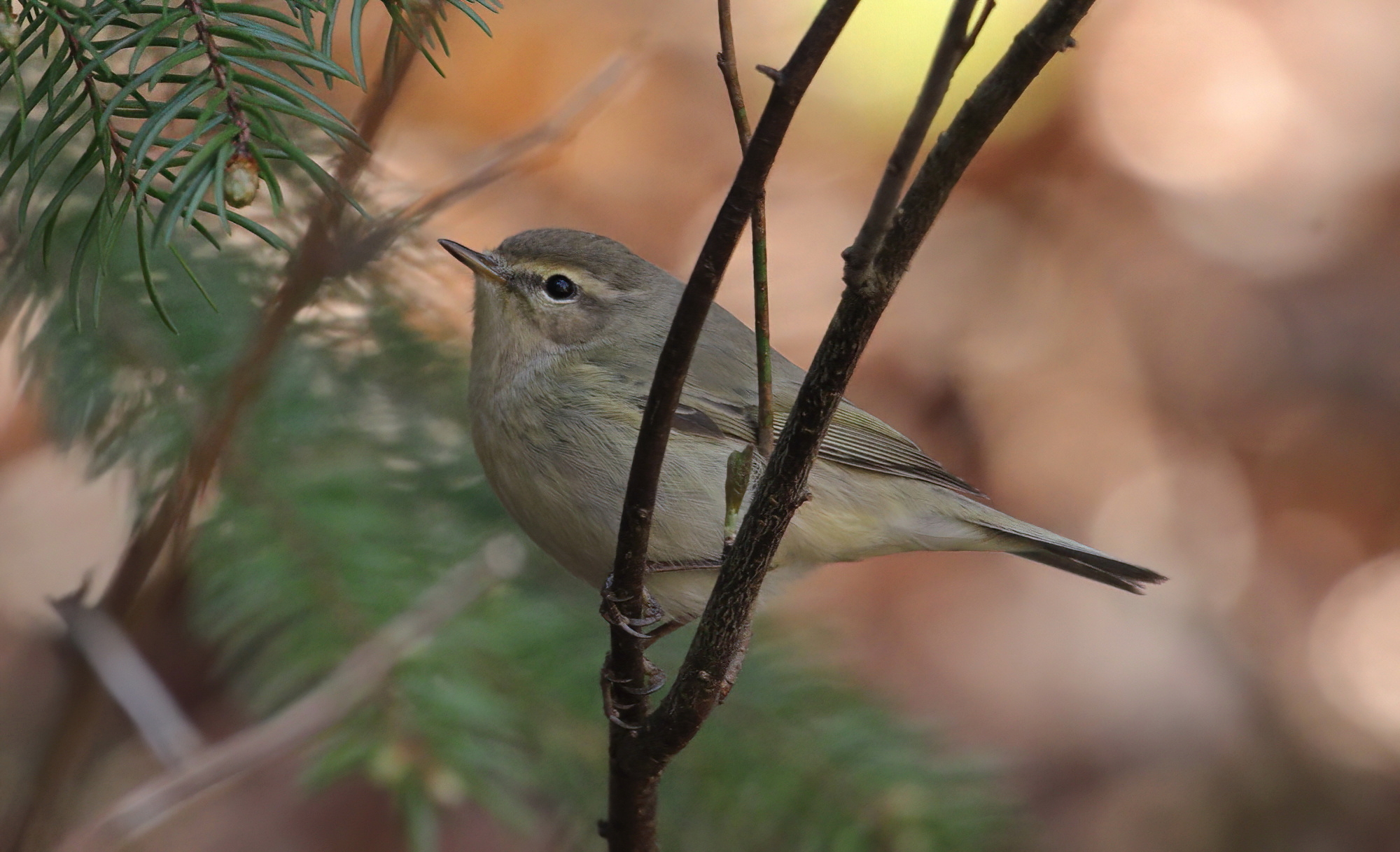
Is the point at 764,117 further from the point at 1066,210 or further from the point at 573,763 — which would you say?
the point at 1066,210

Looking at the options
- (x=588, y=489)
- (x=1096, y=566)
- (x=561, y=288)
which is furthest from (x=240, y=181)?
(x=1096, y=566)

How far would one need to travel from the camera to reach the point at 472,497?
188cm

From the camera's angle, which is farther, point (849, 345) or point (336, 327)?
point (336, 327)

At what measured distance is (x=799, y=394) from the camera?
906 mm

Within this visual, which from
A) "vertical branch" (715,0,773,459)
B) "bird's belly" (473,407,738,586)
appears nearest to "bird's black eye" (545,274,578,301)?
"bird's belly" (473,407,738,586)

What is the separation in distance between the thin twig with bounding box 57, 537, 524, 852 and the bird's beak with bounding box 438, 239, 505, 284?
0.65 m

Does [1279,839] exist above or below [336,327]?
below

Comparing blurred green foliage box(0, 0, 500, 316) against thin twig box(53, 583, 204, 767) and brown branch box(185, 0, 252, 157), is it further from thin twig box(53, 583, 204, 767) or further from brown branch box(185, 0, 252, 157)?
thin twig box(53, 583, 204, 767)

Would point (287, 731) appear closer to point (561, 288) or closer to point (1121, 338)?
point (561, 288)

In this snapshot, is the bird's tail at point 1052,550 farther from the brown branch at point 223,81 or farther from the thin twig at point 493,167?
the brown branch at point 223,81

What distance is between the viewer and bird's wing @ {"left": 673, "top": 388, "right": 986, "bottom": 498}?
1.94m

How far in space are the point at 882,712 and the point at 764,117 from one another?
44.5 inches

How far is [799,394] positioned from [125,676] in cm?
98

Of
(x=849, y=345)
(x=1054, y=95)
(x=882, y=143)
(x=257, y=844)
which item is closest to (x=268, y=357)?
(x=849, y=345)
